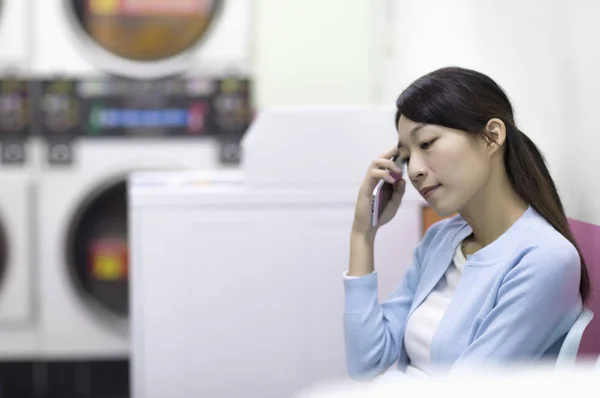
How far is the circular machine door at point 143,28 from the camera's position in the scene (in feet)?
9.66

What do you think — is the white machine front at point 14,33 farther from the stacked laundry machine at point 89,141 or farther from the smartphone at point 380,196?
the smartphone at point 380,196

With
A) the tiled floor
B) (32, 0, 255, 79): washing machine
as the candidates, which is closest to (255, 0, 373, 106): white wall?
(32, 0, 255, 79): washing machine

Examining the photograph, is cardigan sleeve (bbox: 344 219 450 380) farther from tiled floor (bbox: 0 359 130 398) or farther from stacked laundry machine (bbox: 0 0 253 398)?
tiled floor (bbox: 0 359 130 398)

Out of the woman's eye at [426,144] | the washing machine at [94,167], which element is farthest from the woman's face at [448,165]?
the washing machine at [94,167]

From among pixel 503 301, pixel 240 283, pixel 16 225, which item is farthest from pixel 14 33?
pixel 503 301

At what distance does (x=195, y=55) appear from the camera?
295 cm

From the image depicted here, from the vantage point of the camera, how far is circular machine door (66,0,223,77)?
9.66 ft

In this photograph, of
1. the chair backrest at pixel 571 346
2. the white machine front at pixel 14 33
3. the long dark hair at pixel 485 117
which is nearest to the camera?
the chair backrest at pixel 571 346

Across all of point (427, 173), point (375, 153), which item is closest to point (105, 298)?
point (375, 153)

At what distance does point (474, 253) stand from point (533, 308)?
7.1 inches

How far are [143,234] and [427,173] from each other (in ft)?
3.02

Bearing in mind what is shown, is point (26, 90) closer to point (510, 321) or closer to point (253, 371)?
point (253, 371)

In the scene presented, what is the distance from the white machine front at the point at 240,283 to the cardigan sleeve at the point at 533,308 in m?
0.90

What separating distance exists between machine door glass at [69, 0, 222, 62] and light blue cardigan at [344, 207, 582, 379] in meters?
1.86
